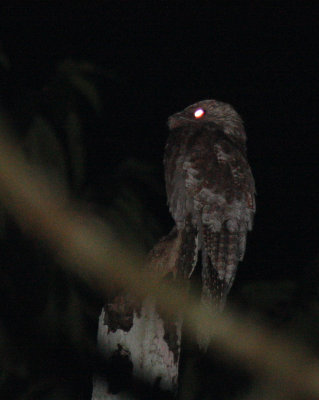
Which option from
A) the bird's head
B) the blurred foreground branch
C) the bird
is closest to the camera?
Answer: the blurred foreground branch

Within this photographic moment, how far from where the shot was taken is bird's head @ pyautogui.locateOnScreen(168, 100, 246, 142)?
3.08 meters

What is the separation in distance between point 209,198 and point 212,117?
76cm

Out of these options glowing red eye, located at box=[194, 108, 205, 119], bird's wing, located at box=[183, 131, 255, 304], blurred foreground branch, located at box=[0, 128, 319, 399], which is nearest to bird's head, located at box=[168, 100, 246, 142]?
glowing red eye, located at box=[194, 108, 205, 119]

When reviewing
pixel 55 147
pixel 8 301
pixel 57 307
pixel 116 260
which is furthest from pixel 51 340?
pixel 116 260

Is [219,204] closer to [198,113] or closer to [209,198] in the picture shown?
[209,198]

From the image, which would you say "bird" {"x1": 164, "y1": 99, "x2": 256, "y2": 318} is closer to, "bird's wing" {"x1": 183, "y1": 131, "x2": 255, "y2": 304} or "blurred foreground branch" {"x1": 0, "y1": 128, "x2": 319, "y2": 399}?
"bird's wing" {"x1": 183, "y1": 131, "x2": 255, "y2": 304}

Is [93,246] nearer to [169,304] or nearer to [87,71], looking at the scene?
[169,304]

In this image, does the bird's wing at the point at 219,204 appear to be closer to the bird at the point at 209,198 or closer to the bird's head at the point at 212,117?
the bird at the point at 209,198

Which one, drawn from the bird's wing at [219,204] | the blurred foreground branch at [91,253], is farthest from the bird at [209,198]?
the blurred foreground branch at [91,253]

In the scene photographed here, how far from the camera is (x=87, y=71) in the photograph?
3312mm

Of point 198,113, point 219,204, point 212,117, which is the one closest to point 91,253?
point 219,204

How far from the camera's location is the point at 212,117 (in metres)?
3.22

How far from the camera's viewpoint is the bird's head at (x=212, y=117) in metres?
3.08

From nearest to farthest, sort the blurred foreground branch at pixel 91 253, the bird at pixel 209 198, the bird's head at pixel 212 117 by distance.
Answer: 1. the blurred foreground branch at pixel 91 253
2. the bird at pixel 209 198
3. the bird's head at pixel 212 117
